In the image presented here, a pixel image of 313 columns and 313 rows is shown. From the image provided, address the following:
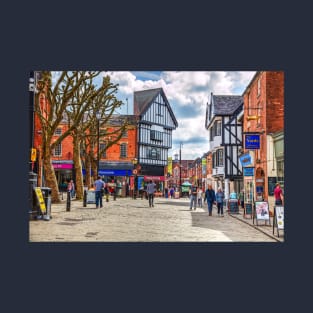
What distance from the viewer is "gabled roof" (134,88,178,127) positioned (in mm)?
9322

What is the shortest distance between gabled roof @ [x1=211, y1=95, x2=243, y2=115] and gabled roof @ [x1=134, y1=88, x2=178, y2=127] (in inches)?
72.2

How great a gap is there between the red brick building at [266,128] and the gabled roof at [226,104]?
17.1 inches

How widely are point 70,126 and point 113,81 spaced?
400cm

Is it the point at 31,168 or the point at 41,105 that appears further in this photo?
the point at 41,105

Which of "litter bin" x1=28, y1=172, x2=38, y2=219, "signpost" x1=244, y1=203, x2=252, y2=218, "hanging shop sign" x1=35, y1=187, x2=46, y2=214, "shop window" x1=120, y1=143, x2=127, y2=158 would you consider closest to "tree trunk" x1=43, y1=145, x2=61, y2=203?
"hanging shop sign" x1=35, y1=187, x2=46, y2=214

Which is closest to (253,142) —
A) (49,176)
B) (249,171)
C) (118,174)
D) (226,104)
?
(249,171)

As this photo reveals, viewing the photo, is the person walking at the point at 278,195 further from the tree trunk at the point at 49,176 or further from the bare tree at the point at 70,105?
the tree trunk at the point at 49,176

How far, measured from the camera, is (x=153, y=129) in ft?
40.4

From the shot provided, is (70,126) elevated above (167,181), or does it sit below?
above

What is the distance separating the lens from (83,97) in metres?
12.4

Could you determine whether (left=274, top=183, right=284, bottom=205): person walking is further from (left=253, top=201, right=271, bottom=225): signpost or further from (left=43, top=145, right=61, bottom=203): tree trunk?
(left=43, top=145, right=61, bottom=203): tree trunk
